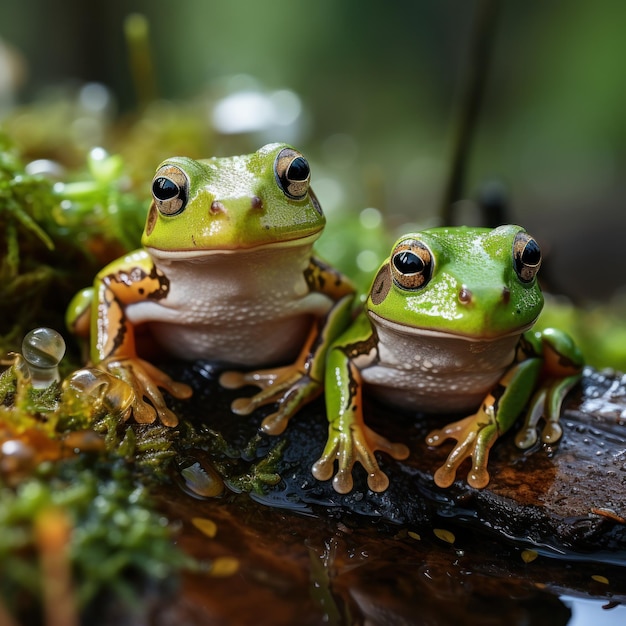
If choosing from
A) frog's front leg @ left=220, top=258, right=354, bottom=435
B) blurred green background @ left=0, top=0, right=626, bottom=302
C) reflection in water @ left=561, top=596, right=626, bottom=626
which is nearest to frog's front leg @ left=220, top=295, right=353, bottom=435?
frog's front leg @ left=220, top=258, right=354, bottom=435

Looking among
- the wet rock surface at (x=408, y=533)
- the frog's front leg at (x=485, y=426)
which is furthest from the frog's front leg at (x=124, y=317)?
the frog's front leg at (x=485, y=426)

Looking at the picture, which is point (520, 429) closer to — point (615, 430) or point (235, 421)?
point (615, 430)

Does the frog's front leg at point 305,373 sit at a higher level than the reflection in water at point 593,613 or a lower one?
higher

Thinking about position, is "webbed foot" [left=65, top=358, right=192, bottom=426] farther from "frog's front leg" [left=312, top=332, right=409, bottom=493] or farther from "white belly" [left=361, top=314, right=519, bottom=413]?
"white belly" [left=361, top=314, right=519, bottom=413]

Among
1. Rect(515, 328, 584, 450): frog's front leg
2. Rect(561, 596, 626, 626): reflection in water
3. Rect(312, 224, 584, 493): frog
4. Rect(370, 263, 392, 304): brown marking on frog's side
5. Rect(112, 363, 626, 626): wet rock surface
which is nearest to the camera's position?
Rect(112, 363, 626, 626): wet rock surface

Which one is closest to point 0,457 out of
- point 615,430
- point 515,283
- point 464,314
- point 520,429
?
point 464,314

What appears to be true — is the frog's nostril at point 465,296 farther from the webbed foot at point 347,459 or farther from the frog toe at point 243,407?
the frog toe at point 243,407
